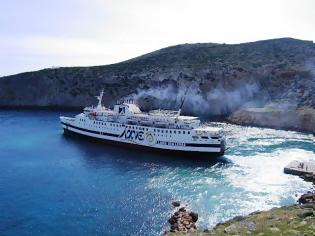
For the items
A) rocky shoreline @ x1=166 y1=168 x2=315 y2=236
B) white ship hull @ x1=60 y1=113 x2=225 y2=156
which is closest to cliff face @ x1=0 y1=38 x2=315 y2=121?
white ship hull @ x1=60 y1=113 x2=225 y2=156

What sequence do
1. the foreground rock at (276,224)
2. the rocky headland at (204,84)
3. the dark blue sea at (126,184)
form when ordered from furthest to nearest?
the rocky headland at (204,84), the dark blue sea at (126,184), the foreground rock at (276,224)

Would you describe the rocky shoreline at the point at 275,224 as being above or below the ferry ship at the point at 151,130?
below

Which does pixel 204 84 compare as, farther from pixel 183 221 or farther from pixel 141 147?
pixel 183 221

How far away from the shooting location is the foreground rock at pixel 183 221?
4881 cm

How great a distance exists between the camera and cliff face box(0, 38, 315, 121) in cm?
15688

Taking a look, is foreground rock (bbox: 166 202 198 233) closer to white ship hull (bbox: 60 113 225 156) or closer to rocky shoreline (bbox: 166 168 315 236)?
rocky shoreline (bbox: 166 168 315 236)

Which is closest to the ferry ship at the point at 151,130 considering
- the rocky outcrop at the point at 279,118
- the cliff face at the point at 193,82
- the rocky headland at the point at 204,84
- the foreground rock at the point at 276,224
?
the rocky outcrop at the point at 279,118

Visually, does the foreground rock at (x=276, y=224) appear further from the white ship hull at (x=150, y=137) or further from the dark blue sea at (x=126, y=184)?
the white ship hull at (x=150, y=137)

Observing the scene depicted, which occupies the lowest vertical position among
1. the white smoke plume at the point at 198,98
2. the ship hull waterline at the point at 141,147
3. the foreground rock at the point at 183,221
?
the foreground rock at the point at 183,221

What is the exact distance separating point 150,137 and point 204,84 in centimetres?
7731

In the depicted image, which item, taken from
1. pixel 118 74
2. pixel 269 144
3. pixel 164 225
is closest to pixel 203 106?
pixel 118 74

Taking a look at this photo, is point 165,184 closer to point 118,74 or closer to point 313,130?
point 313,130

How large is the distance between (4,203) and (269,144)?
64571mm

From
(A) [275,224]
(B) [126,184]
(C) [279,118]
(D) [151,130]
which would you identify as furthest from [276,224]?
(C) [279,118]
